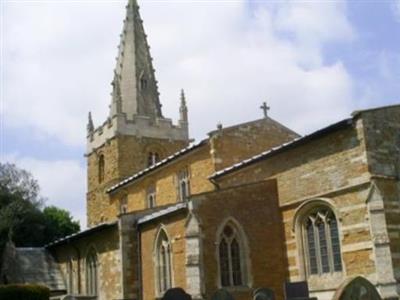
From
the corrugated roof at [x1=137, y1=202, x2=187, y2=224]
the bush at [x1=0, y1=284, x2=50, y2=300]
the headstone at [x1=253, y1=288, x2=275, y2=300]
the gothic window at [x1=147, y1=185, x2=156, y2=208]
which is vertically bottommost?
the headstone at [x1=253, y1=288, x2=275, y2=300]

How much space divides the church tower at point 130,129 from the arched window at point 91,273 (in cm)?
1146

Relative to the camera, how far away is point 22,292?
86.4ft

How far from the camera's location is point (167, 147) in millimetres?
45750

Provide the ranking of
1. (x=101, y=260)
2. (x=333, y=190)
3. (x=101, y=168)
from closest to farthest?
(x=333, y=190) → (x=101, y=260) → (x=101, y=168)

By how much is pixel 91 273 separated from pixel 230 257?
36.6 ft

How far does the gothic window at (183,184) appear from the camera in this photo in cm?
3116

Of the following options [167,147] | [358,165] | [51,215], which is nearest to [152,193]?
[167,147]

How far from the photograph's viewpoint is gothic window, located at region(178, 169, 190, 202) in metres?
31.2

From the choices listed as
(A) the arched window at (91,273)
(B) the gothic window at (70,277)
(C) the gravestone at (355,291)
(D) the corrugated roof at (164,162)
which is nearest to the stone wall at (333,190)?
(C) the gravestone at (355,291)

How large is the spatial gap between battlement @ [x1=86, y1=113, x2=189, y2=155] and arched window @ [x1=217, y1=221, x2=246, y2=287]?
23212 mm

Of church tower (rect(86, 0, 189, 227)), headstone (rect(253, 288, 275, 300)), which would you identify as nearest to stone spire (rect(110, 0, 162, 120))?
church tower (rect(86, 0, 189, 227))

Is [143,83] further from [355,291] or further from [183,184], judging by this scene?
[355,291]

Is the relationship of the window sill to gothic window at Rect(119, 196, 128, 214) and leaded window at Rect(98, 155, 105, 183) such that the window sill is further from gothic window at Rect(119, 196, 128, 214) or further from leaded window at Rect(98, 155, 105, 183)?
leaded window at Rect(98, 155, 105, 183)

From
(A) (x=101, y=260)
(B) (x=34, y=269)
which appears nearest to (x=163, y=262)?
(A) (x=101, y=260)
